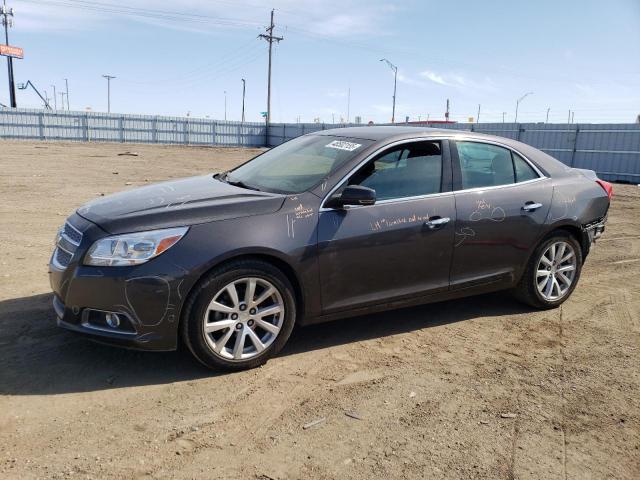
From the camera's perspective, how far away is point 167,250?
346 centimetres

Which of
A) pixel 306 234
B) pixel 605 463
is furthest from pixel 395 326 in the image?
pixel 605 463

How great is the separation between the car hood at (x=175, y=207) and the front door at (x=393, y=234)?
0.55 meters

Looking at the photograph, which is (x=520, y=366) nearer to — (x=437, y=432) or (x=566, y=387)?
(x=566, y=387)

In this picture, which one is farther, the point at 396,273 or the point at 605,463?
the point at 396,273

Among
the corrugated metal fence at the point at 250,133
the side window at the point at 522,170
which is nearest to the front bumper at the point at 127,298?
the side window at the point at 522,170

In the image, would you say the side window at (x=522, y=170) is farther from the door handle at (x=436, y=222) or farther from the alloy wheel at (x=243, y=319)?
the alloy wheel at (x=243, y=319)

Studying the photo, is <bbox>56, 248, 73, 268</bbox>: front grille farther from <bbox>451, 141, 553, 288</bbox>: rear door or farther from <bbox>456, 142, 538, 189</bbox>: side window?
<bbox>456, 142, 538, 189</bbox>: side window

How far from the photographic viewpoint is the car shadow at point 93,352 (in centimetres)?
355

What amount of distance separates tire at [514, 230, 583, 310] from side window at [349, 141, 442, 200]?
1.36 m

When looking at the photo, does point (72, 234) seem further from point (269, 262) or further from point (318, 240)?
point (318, 240)

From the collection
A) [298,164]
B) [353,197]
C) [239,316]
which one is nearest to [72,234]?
[239,316]

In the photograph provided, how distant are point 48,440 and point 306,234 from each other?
200 centimetres

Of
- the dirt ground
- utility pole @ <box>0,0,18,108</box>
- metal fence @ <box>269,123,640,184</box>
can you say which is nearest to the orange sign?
utility pole @ <box>0,0,18,108</box>

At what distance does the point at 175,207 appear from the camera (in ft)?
12.3
